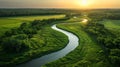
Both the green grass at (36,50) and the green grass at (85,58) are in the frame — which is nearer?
the green grass at (85,58)

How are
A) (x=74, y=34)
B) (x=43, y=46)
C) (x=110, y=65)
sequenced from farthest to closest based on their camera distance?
(x=74, y=34) < (x=43, y=46) < (x=110, y=65)

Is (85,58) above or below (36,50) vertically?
above

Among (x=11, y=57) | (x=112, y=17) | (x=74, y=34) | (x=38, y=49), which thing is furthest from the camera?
(x=112, y=17)

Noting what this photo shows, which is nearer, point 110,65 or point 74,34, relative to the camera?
point 110,65

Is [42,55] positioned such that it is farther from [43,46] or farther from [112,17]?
[112,17]

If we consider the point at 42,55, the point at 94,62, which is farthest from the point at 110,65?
the point at 42,55

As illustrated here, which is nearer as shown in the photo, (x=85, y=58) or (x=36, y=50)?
(x=85, y=58)

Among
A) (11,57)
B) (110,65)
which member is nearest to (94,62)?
(110,65)

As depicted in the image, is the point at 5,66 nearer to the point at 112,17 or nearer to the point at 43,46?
the point at 43,46

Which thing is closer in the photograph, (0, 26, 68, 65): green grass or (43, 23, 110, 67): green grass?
(43, 23, 110, 67): green grass
